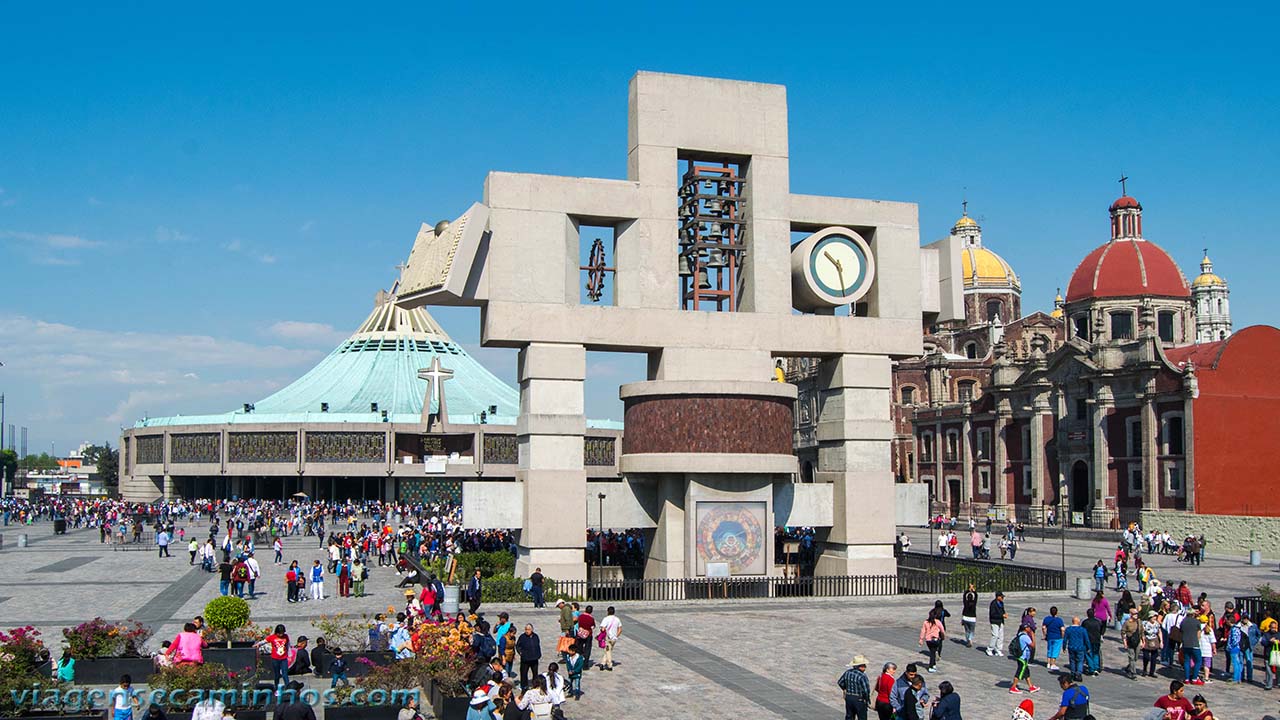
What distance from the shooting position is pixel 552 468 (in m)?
33.4

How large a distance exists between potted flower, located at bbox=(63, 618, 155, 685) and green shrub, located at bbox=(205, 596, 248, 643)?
1.45 metres

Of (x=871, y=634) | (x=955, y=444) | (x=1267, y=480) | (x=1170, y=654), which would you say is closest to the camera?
(x=1170, y=654)

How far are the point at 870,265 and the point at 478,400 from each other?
242ft

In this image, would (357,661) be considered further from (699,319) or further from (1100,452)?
(1100,452)

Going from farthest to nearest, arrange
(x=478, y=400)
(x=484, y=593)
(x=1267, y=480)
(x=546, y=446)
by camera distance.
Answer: (x=478, y=400)
(x=1267, y=480)
(x=546, y=446)
(x=484, y=593)

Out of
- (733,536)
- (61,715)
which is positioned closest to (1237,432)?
(733,536)

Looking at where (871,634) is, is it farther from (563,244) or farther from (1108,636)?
(563,244)

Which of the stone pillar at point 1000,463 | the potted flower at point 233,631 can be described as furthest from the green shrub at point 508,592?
the stone pillar at point 1000,463

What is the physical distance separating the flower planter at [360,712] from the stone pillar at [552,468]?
15.6m

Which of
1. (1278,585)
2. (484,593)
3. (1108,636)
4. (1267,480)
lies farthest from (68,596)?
(1267,480)

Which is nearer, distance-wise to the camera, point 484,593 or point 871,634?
point 871,634

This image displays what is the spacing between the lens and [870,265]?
36750 millimetres

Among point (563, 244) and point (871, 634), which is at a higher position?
point (563, 244)

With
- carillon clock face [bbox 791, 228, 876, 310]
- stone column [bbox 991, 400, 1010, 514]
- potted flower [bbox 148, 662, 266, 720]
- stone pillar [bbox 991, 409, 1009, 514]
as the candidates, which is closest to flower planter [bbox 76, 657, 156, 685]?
potted flower [bbox 148, 662, 266, 720]
